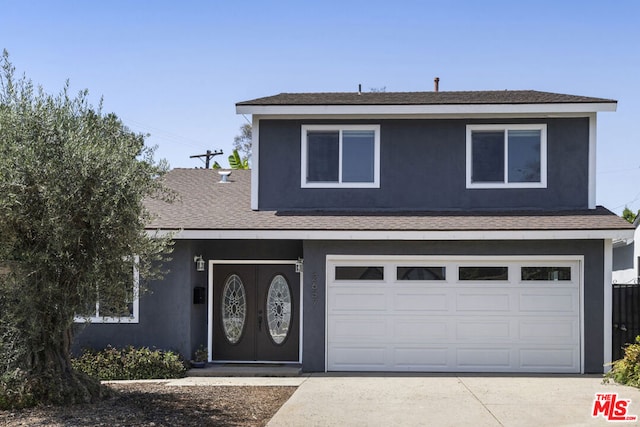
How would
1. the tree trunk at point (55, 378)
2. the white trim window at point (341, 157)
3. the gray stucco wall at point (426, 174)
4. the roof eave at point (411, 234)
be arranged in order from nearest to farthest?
the tree trunk at point (55, 378), the roof eave at point (411, 234), the gray stucco wall at point (426, 174), the white trim window at point (341, 157)

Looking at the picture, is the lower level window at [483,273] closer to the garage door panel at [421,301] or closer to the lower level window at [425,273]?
the lower level window at [425,273]

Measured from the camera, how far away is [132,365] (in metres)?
14.7

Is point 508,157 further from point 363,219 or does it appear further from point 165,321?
point 165,321

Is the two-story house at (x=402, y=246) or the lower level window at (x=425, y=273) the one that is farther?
the lower level window at (x=425, y=273)

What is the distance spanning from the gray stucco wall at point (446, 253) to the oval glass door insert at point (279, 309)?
140cm

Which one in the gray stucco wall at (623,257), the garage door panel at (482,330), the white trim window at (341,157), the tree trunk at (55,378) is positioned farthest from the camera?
the gray stucco wall at (623,257)

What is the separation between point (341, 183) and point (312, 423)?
6904mm

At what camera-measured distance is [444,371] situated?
15.2 meters

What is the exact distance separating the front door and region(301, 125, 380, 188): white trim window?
6.51 ft

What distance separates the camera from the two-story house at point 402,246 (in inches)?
593

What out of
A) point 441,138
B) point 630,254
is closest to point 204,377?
point 441,138

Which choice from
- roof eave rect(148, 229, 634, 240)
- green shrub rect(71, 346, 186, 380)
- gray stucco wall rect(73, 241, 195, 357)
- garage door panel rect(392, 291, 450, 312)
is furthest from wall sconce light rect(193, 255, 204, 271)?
garage door panel rect(392, 291, 450, 312)

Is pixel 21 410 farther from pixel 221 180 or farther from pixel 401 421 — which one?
pixel 221 180

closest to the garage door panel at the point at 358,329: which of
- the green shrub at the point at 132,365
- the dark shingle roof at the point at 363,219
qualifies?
the dark shingle roof at the point at 363,219
